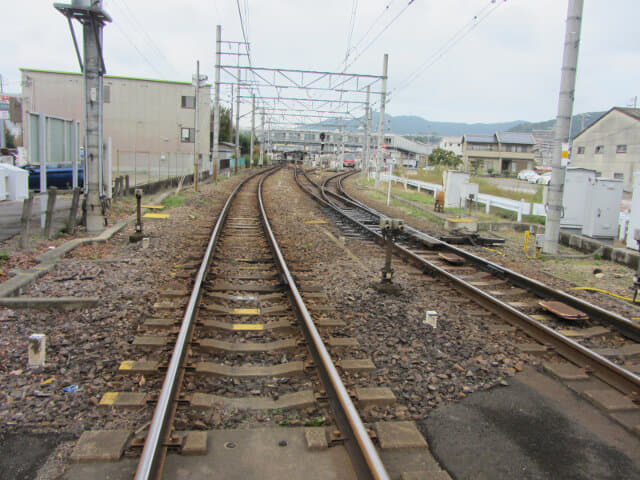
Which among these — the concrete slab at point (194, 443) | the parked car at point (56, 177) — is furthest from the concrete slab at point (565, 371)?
the parked car at point (56, 177)

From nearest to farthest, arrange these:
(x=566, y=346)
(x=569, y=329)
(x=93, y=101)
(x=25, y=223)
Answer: (x=566, y=346)
(x=569, y=329)
(x=25, y=223)
(x=93, y=101)

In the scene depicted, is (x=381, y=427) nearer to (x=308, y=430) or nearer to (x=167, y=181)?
(x=308, y=430)

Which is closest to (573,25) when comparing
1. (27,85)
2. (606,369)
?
(606,369)

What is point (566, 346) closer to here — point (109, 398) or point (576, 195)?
point (109, 398)

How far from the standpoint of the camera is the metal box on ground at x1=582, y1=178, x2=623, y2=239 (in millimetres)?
14312

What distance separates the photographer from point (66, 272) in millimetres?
7840

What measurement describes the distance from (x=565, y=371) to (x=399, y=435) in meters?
2.20

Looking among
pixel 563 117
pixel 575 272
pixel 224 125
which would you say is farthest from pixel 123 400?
pixel 224 125

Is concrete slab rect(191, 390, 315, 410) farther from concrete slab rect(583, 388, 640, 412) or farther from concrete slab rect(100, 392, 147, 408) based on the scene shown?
concrete slab rect(583, 388, 640, 412)

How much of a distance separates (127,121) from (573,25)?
1636 inches

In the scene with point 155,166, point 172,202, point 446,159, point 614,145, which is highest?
point 614,145

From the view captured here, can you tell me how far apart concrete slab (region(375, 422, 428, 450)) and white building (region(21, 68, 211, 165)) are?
142 ft

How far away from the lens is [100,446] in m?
3.28

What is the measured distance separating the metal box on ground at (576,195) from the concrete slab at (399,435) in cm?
1289
